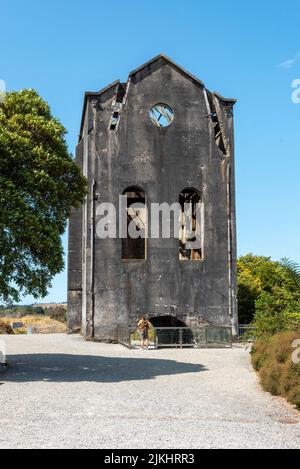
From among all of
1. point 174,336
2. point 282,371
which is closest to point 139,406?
point 282,371

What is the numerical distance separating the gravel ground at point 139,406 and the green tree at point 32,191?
10.6ft

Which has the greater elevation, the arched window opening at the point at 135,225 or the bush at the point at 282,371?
the arched window opening at the point at 135,225

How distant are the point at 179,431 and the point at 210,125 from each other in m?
26.7

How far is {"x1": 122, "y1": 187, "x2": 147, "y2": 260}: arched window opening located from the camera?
41.6 metres

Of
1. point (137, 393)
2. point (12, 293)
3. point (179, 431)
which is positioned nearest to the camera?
point (179, 431)

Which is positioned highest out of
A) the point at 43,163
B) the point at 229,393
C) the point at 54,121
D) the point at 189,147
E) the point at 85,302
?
the point at 189,147

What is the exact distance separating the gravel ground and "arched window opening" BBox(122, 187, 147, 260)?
765 inches

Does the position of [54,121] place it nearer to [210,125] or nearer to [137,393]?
[137,393]

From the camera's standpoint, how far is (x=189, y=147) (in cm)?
3409

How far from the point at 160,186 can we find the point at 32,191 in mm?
15693

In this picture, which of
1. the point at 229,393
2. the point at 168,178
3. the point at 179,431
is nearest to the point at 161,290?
the point at 168,178

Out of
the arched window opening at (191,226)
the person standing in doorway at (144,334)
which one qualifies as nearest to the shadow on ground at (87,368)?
the person standing in doorway at (144,334)

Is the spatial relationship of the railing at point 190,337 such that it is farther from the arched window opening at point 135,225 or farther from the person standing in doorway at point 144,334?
the arched window opening at point 135,225

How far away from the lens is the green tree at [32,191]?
18.0m
